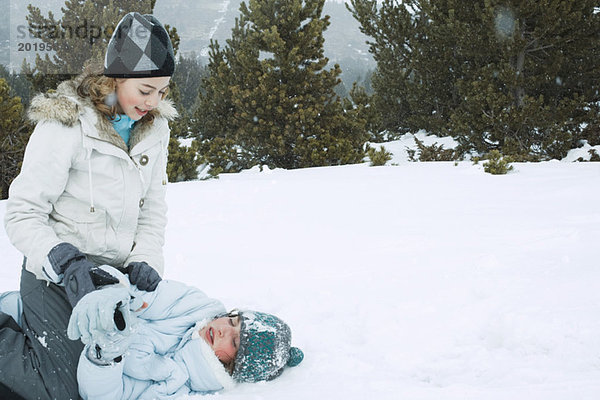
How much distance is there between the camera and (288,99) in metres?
10.9

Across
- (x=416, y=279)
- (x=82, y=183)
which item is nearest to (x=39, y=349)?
(x=82, y=183)

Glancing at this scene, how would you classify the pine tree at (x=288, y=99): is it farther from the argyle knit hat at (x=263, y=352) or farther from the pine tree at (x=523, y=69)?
the argyle knit hat at (x=263, y=352)

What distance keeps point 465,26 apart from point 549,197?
7543 mm

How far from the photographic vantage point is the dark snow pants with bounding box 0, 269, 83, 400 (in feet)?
5.32

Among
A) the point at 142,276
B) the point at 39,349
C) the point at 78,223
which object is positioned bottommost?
the point at 39,349

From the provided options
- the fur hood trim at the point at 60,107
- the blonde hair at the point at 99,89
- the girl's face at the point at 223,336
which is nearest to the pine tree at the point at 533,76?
the girl's face at the point at 223,336

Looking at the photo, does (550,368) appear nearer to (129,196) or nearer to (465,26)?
(129,196)

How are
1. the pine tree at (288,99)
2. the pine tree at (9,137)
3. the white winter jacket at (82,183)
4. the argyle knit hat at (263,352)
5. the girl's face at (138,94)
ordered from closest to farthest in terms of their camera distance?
the white winter jacket at (82,183) → the girl's face at (138,94) → the argyle knit hat at (263,352) → the pine tree at (9,137) → the pine tree at (288,99)

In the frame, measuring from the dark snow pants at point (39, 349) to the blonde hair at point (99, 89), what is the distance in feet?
2.44

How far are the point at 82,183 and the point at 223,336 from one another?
91 centimetres

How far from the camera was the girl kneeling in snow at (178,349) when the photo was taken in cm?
160

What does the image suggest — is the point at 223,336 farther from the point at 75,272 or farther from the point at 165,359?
the point at 75,272

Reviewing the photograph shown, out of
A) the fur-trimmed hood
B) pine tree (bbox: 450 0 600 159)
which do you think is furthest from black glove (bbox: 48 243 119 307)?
pine tree (bbox: 450 0 600 159)

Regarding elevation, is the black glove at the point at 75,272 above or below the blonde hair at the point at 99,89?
below
